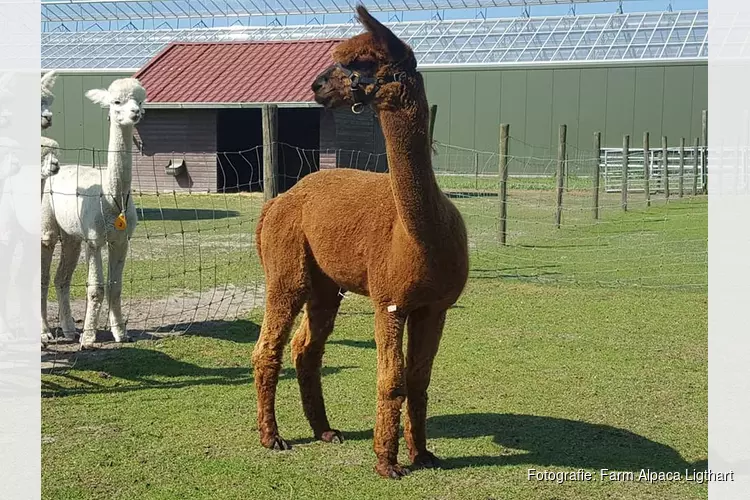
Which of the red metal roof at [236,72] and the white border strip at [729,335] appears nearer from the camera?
the white border strip at [729,335]

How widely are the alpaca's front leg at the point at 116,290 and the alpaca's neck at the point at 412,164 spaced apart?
449 cm

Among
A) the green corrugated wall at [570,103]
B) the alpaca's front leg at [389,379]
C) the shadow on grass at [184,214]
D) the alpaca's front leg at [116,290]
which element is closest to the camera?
the alpaca's front leg at [389,379]

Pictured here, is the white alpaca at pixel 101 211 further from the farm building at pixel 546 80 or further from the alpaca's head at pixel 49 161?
the farm building at pixel 546 80

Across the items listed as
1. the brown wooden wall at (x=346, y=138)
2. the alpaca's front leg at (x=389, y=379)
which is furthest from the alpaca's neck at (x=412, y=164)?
the brown wooden wall at (x=346, y=138)

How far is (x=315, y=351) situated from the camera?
5.72 m

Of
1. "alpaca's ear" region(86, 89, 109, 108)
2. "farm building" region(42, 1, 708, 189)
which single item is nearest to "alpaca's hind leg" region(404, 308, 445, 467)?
"alpaca's ear" region(86, 89, 109, 108)

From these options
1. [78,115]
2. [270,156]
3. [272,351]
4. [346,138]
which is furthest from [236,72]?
[272,351]

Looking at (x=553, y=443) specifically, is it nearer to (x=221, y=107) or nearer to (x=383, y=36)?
(x=383, y=36)

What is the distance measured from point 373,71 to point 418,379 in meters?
1.82

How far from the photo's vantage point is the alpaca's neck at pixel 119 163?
813cm

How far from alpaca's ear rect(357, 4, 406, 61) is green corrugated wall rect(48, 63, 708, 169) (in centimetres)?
2982

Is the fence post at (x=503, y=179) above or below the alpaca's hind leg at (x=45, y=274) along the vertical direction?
above

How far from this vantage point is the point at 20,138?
26.8 feet

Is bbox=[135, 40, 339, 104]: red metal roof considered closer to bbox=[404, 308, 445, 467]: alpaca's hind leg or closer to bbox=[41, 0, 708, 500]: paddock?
bbox=[41, 0, 708, 500]: paddock
